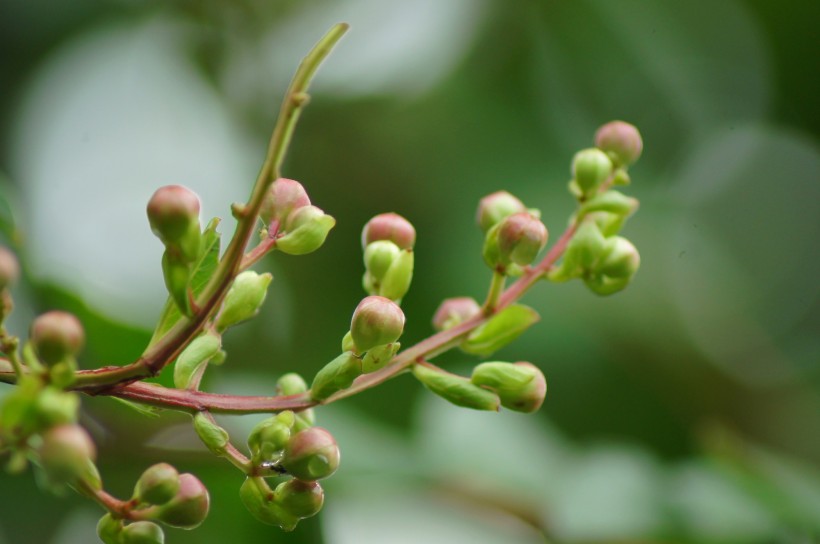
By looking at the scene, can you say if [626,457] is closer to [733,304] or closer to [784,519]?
[784,519]

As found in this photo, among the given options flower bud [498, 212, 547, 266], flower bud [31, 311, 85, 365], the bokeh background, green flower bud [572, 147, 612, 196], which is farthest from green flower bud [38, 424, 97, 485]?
the bokeh background

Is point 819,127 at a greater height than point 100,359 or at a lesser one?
greater

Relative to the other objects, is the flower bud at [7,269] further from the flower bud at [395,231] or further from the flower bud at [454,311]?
the flower bud at [454,311]

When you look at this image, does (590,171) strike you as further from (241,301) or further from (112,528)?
(112,528)

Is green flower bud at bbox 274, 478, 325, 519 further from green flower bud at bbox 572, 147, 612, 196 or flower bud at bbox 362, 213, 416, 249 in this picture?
green flower bud at bbox 572, 147, 612, 196

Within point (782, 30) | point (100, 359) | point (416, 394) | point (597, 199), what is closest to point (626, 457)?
point (416, 394)

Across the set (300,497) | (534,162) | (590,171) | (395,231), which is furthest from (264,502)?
(534,162)

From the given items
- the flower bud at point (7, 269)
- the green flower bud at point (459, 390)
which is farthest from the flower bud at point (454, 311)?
the flower bud at point (7, 269)
